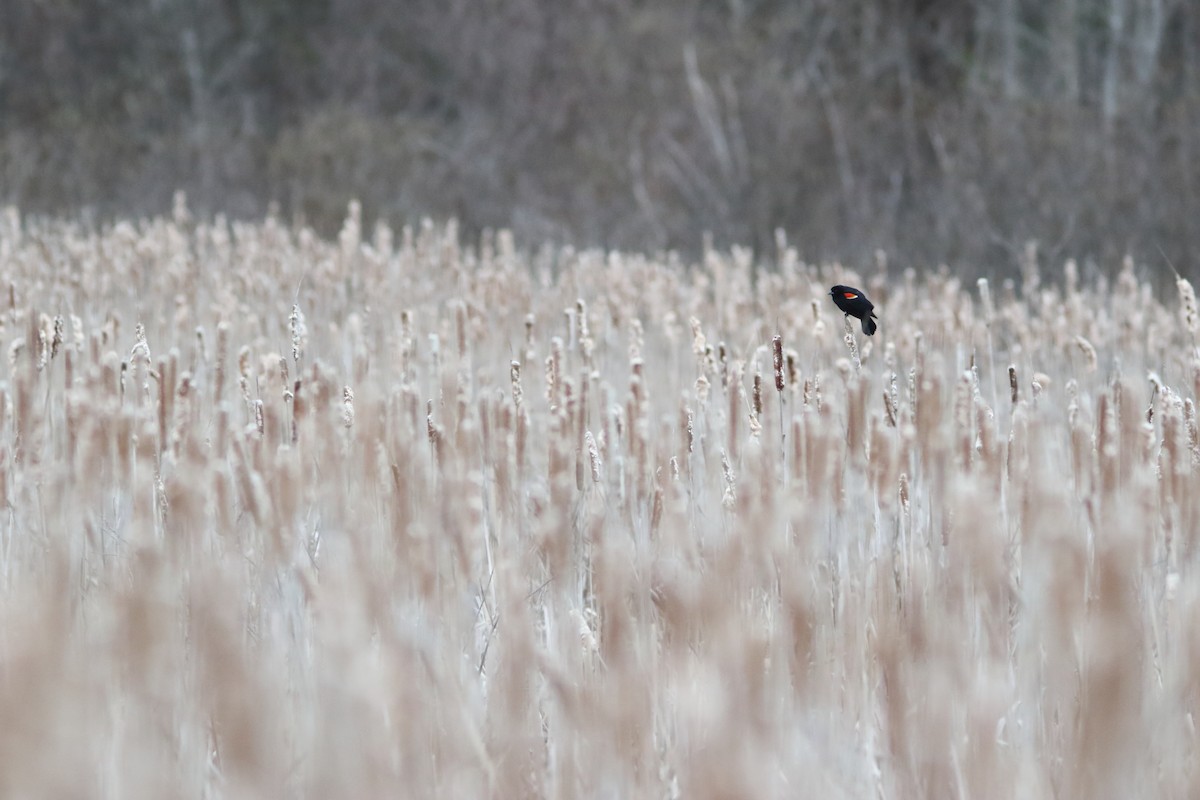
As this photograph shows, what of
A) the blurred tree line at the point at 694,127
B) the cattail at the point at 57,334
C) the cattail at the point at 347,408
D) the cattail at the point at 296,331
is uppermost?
the blurred tree line at the point at 694,127

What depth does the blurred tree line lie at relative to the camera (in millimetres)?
10422

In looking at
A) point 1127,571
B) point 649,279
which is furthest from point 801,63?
point 1127,571

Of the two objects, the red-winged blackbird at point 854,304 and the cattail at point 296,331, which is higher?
the red-winged blackbird at point 854,304

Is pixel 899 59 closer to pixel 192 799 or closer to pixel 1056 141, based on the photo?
pixel 1056 141

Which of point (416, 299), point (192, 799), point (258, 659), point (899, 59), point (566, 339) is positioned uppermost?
point (899, 59)

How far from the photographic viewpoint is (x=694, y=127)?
507 inches

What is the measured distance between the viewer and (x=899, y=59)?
13984mm

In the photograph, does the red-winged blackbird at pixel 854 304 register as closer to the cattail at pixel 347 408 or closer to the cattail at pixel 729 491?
the cattail at pixel 729 491

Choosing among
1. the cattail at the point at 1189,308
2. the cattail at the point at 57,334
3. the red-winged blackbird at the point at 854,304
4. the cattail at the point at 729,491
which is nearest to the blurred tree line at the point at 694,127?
the cattail at the point at 1189,308

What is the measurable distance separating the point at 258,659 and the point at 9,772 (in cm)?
69

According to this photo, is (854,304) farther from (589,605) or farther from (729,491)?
(589,605)

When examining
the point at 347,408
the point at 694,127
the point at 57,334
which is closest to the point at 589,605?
the point at 347,408

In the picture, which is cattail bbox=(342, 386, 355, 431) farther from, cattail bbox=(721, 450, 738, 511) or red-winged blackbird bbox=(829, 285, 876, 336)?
red-winged blackbird bbox=(829, 285, 876, 336)

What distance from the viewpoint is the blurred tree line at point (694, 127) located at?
10422mm
